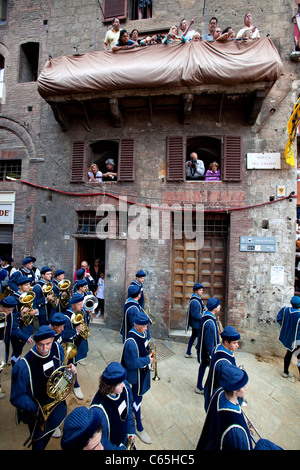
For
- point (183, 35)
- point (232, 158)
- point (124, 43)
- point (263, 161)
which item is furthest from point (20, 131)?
point (263, 161)

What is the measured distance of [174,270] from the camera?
7621 mm

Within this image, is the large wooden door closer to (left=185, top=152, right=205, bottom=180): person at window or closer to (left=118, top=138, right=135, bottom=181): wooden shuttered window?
(left=185, top=152, right=205, bottom=180): person at window

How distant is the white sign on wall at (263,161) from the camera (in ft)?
23.1

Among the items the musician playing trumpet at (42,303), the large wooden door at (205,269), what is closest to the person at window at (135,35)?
the large wooden door at (205,269)

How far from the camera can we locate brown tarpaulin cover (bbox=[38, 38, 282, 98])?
627 centimetres

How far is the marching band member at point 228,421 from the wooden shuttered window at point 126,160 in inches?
257

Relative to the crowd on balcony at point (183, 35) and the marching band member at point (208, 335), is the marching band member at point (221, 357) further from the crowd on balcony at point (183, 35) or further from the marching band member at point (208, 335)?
the crowd on balcony at point (183, 35)

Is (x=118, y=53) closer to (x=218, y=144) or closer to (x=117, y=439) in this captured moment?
(x=218, y=144)

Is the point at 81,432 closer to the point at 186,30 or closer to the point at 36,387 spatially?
the point at 36,387

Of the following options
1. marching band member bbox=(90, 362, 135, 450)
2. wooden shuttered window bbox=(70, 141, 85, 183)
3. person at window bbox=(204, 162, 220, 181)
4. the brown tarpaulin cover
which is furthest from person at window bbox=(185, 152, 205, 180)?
marching band member bbox=(90, 362, 135, 450)

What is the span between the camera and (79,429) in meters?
1.68

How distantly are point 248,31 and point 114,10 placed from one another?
5116mm

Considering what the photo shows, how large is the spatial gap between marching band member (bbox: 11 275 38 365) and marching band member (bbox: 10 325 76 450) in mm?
1545

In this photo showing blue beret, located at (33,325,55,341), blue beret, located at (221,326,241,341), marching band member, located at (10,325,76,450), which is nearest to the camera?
marching band member, located at (10,325,76,450)
